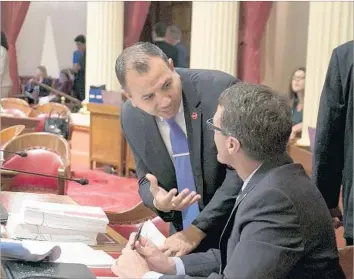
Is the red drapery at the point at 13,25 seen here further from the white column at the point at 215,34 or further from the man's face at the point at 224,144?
the man's face at the point at 224,144

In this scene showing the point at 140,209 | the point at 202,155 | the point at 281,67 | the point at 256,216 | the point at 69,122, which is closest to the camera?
the point at 256,216

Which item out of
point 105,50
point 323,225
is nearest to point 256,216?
point 323,225

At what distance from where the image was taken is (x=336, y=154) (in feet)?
7.51

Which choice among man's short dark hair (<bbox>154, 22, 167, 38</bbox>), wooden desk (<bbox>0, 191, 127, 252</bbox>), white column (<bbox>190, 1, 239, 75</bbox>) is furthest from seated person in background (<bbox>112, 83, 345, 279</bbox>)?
man's short dark hair (<bbox>154, 22, 167, 38</bbox>)

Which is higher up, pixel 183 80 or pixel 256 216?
pixel 183 80

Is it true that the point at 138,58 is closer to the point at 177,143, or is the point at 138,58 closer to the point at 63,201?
the point at 177,143

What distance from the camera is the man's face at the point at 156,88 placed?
1887 millimetres

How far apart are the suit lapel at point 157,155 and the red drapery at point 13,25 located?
28.2 ft

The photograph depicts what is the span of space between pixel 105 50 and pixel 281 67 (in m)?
2.47

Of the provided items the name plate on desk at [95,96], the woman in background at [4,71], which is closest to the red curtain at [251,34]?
the name plate on desk at [95,96]

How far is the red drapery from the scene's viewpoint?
1046 cm

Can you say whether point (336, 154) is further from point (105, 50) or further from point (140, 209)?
→ point (105, 50)

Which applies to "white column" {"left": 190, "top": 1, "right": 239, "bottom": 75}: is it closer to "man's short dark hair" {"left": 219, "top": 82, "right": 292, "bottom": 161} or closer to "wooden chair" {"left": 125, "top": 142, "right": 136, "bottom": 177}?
"wooden chair" {"left": 125, "top": 142, "right": 136, "bottom": 177}

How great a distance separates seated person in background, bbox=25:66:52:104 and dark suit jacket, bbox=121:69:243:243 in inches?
310
